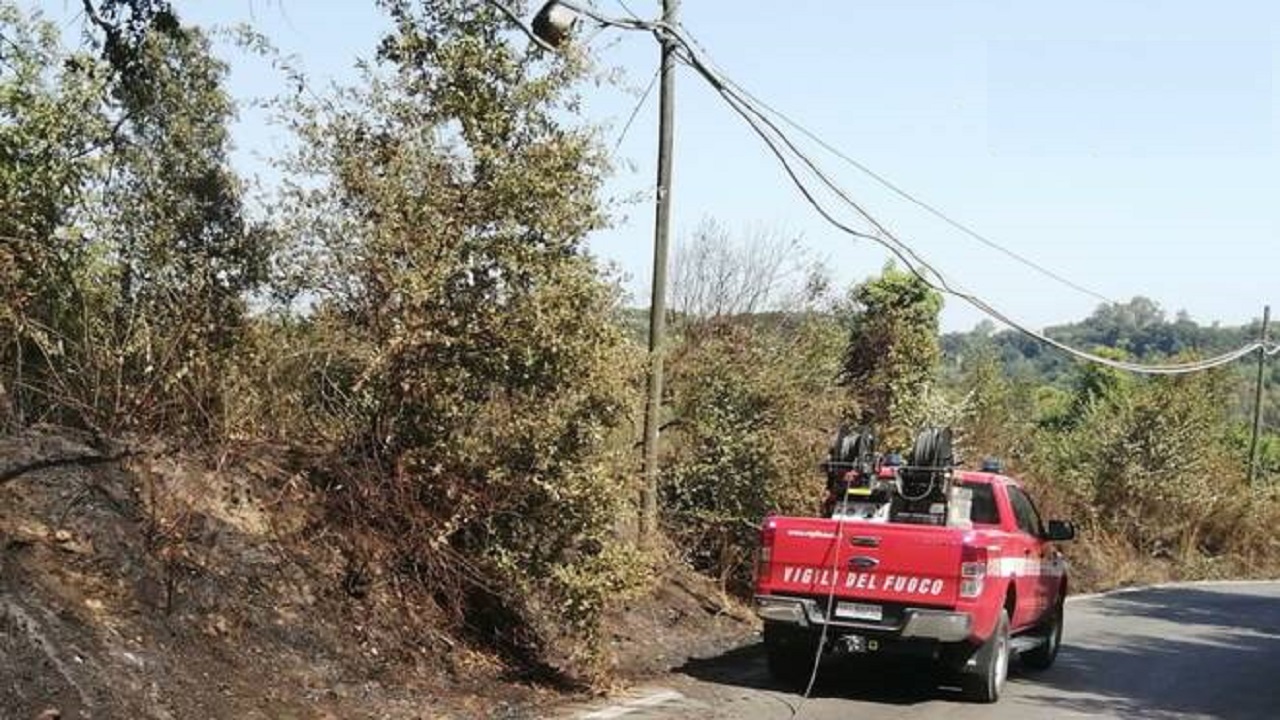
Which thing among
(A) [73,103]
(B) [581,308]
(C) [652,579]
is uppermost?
(A) [73,103]

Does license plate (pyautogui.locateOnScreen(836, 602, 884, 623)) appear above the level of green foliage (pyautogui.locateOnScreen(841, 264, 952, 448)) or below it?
below

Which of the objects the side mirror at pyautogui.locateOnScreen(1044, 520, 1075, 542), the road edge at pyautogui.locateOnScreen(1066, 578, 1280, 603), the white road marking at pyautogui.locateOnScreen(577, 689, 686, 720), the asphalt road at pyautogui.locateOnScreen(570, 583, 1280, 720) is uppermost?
the side mirror at pyautogui.locateOnScreen(1044, 520, 1075, 542)

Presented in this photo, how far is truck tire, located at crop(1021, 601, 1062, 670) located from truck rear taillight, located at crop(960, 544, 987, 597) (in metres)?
3.18

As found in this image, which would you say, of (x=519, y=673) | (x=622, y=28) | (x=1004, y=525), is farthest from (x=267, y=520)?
(x=1004, y=525)

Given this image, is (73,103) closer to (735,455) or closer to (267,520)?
(267,520)

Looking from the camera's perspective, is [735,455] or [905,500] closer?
[905,500]

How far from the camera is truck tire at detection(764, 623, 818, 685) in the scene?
11617mm

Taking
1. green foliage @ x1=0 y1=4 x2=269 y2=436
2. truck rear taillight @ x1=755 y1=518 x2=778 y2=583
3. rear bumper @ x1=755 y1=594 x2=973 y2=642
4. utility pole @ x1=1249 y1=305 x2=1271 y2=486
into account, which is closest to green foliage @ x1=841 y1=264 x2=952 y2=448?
truck rear taillight @ x1=755 y1=518 x2=778 y2=583

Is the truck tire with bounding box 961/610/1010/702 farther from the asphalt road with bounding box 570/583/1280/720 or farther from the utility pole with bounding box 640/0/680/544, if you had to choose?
the utility pole with bounding box 640/0/680/544

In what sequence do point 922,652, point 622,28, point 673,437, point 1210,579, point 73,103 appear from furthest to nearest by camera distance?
1. point 1210,579
2. point 673,437
3. point 73,103
4. point 622,28
5. point 922,652

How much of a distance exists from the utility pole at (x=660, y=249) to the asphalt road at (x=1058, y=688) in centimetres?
214

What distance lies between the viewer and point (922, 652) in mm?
11039

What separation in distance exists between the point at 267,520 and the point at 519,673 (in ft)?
7.93

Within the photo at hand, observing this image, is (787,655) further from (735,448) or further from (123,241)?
(123,241)
